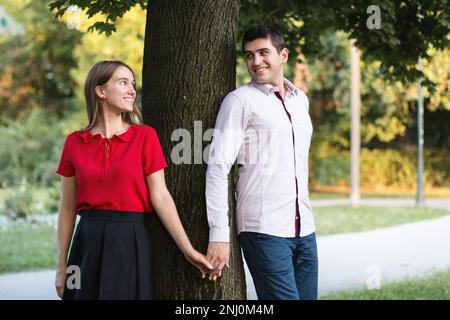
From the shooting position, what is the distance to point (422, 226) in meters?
14.9

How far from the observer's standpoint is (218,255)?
12.0 ft

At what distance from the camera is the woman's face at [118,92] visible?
11.5 ft

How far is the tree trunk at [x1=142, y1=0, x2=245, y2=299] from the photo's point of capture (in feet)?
12.5

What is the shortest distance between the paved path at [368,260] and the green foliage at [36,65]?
19668mm

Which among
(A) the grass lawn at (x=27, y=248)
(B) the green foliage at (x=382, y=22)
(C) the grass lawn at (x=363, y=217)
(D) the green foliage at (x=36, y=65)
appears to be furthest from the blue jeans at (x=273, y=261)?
(D) the green foliage at (x=36, y=65)

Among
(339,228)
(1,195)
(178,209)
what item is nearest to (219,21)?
(178,209)

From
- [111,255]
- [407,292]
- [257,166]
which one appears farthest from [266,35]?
[407,292]

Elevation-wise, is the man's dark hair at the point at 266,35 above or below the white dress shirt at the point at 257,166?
above

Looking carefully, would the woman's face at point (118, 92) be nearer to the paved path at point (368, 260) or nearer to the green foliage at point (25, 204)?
the paved path at point (368, 260)

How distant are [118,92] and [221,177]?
0.63 metres

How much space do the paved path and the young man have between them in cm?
423

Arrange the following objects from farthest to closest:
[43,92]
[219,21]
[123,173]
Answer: [43,92], [219,21], [123,173]

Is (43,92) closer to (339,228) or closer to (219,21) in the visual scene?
(339,228)
